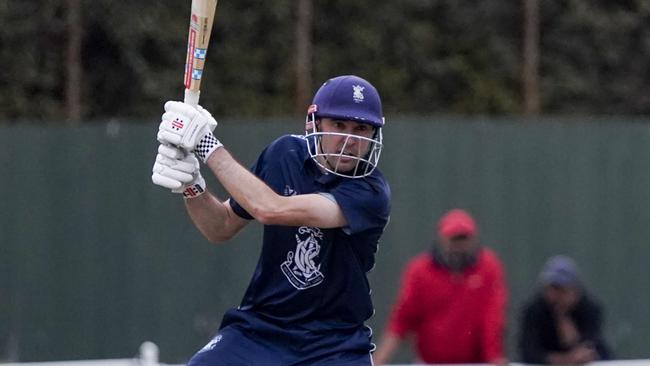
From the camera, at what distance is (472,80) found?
1755 centimetres

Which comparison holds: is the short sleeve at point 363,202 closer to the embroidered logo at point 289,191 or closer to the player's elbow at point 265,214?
the embroidered logo at point 289,191

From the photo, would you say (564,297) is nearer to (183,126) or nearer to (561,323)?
(561,323)

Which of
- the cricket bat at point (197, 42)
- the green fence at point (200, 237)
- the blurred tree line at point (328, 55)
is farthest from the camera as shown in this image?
the blurred tree line at point (328, 55)

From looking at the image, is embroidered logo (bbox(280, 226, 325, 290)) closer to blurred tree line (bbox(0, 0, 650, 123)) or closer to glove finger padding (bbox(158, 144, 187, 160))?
glove finger padding (bbox(158, 144, 187, 160))

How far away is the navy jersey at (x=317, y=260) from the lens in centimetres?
535

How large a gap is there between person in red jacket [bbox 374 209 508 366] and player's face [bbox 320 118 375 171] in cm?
341

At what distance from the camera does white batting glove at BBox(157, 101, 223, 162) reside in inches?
200

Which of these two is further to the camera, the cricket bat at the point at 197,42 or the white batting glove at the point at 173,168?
the cricket bat at the point at 197,42

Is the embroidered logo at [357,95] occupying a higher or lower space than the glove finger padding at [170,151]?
higher

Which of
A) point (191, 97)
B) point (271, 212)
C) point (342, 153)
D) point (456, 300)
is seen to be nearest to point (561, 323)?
point (456, 300)

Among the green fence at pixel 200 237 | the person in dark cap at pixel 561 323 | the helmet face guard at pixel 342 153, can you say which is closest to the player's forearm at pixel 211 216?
the helmet face guard at pixel 342 153

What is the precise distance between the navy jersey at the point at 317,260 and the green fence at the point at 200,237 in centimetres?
582

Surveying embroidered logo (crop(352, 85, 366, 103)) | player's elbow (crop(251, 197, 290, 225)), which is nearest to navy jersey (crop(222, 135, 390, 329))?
player's elbow (crop(251, 197, 290, 225))

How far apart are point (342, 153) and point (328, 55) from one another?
11340mm
